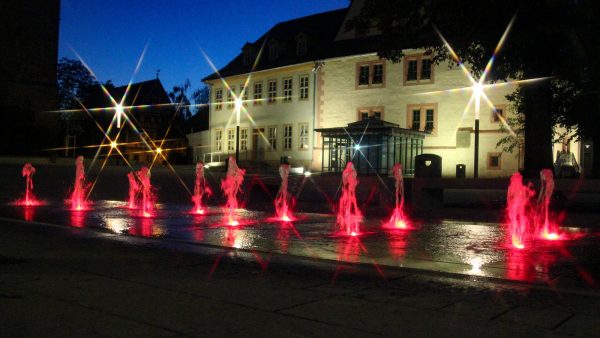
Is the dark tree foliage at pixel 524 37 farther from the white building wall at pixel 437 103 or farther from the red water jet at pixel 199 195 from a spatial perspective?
the white building wall at pixel 437 103

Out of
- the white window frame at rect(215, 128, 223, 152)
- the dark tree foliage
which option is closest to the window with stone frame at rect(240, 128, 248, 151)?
the white window frame at rect(215, 128, 223, 152)

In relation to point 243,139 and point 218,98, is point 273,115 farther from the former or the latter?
point 218,98

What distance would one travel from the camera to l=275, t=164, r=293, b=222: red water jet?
14.8 meters

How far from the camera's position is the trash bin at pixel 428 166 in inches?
991

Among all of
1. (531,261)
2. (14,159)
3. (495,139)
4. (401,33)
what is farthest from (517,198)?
(14,159)

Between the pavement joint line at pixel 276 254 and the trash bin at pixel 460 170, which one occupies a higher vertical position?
the trash bin at pixel 460 170

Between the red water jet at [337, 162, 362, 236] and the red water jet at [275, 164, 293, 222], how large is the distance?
134 cm

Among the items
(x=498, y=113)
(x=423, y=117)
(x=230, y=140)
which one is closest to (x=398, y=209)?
(x=498, y=113)

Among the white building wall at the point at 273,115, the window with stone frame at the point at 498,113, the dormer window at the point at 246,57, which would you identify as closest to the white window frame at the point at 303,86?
the white building wall at the point at 273,115

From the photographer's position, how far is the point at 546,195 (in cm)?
1430

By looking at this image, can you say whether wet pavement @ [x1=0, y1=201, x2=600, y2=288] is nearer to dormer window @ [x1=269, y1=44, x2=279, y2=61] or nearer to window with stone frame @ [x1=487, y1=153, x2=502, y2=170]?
window with stone frame @ [x1=487, y1=153, x2=502, y2=170]

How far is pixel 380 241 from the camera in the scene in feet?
34.2

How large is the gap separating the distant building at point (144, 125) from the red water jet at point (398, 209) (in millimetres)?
41574

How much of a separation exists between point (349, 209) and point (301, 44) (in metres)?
30.9
